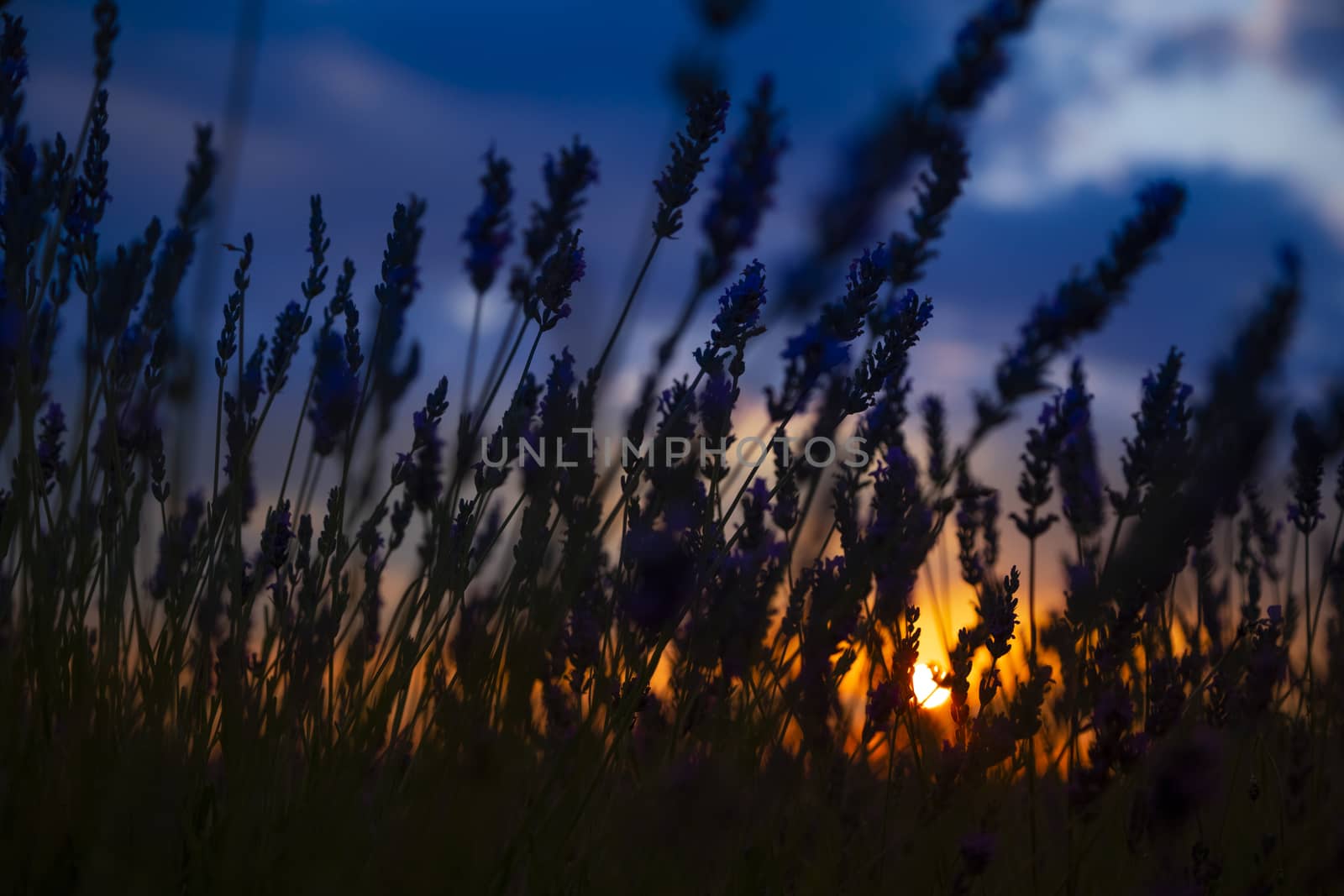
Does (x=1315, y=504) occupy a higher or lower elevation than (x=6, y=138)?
lower

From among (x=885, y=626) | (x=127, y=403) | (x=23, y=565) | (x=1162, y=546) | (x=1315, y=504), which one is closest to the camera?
(x=1162, y=546)

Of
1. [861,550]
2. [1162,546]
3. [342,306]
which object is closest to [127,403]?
[342,306]

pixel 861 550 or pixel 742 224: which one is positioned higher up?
pixel 742 224

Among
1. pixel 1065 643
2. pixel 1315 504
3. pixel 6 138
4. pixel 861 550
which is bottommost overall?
pixel 1065 643

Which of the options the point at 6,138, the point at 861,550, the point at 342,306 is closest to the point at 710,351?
the point at 861,550

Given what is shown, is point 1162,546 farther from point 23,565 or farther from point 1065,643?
point 23,565

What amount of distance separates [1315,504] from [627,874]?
7.99ft

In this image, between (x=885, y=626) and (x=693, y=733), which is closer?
(x=693, y=733)

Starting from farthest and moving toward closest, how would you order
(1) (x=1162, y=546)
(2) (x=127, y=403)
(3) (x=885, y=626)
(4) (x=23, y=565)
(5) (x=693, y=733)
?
(3) (x=885, y=626) < (2) (x=127, y=403) < (5) (x=693, y=733) < (4) (x=23, y=565) < (1) (x=1162, y=546)

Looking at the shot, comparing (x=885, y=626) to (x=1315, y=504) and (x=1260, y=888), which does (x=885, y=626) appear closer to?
(x=1260, y=888)

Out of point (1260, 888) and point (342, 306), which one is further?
point (342, 306)

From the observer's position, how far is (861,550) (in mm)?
1572

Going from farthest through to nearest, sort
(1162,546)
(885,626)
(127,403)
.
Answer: (885,626) < (127,403) < (1162,546)

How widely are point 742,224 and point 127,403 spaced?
1.28 metres
